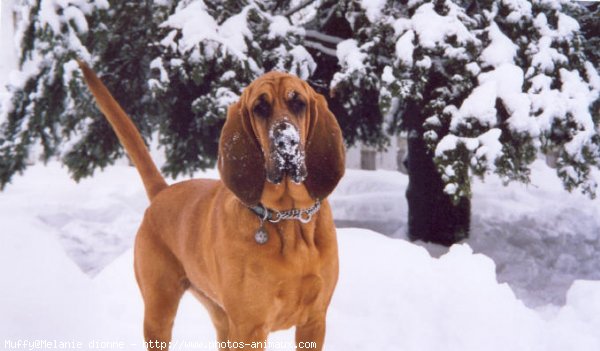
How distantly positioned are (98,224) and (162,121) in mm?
1788

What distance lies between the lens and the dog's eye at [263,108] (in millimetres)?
1732

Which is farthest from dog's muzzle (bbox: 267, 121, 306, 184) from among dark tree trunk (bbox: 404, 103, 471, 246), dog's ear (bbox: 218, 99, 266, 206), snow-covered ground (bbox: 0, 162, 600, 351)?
dark tree trunk (bbox: 404, 103, 471, 246)

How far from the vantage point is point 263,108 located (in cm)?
174

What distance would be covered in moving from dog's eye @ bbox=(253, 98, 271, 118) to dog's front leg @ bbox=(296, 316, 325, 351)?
732 millimetres

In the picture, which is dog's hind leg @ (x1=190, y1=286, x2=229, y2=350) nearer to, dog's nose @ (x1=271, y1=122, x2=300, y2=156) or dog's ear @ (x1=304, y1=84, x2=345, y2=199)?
dog's ear @ (x1=304, y1=84, x2=345, y2=199)

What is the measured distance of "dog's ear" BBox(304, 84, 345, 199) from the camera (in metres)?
1.85

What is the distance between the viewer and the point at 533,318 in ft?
10.1

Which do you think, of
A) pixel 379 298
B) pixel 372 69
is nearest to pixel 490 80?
pixel 372 69

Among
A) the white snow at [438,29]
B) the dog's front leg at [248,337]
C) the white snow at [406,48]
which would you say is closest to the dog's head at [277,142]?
the dog's front leg at [248,337]

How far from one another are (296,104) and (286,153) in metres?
0.19

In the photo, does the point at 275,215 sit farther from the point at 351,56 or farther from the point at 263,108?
the point at 351,56

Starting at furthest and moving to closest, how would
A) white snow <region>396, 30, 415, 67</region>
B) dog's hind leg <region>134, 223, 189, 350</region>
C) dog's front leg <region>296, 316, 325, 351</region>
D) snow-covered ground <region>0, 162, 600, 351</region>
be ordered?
white snow <region>396, 30, 415, 67</region>, snow-covered ground <region>0, 162, 600, 351</region>, dog's hind leg <region>134, 223, 189, 350</region>, dog's front leg <region>296, 316, 325, 351</region>

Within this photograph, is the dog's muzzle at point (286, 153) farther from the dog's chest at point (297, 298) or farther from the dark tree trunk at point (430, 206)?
the dark tree trunk at point (430, 206)

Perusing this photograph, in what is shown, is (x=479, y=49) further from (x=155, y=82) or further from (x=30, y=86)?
(x=30, y=86)
